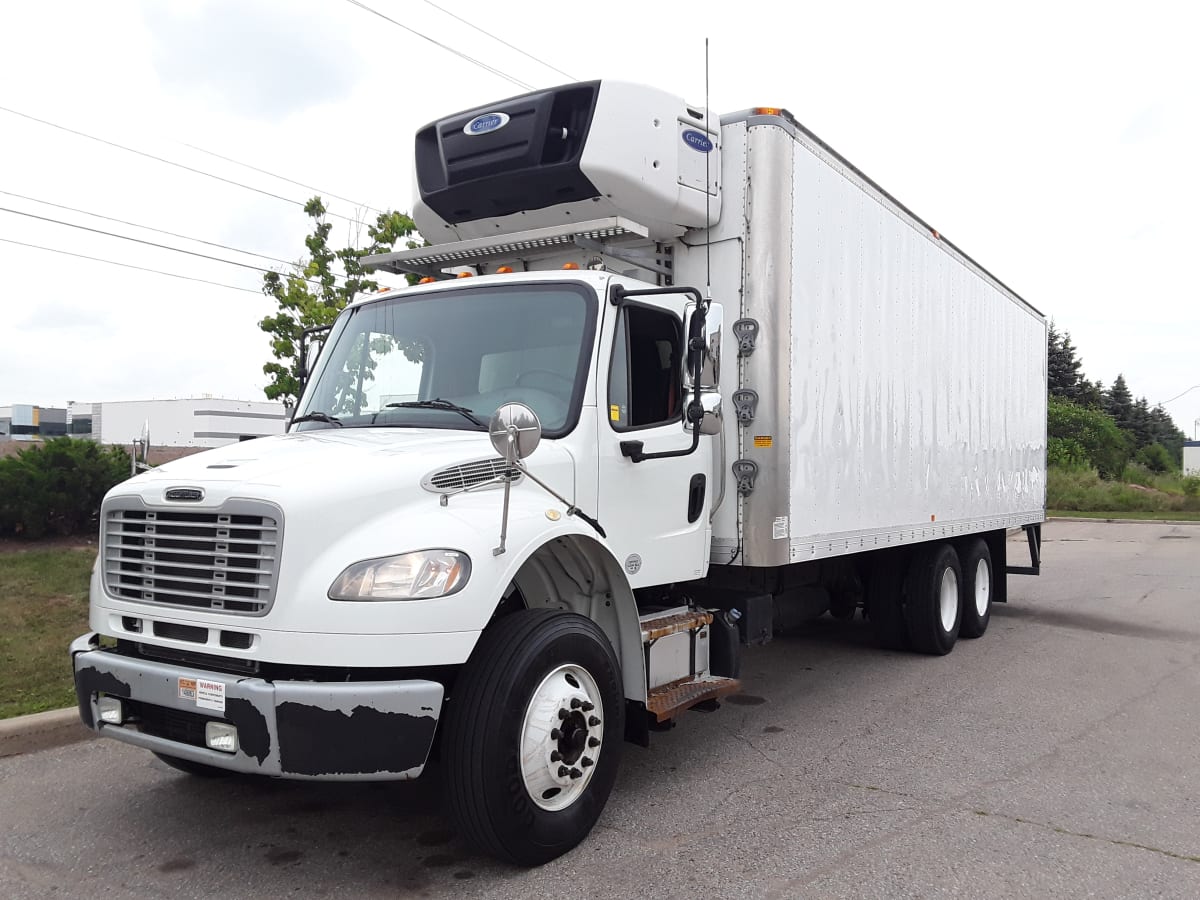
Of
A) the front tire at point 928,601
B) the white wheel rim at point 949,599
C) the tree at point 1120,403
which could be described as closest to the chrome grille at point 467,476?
the front tire at point 928,601

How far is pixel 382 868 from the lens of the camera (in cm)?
416

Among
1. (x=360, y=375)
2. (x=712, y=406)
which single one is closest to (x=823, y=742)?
(x=712, y=406)

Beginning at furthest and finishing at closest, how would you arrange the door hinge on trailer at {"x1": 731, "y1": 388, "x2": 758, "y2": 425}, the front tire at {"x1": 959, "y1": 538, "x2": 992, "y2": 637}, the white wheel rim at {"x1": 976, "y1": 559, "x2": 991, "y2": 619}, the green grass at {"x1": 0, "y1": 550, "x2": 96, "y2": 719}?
the white wheel rim at {"x1": 976, "y1": 559, "x2": 991, "y2": 619} < the front tire at {"x1": 959, "y1": 538, "x2": 992, "y2": 637} < the green grass at {"x1": 0, "y1": 550, "x2": 96, "y2": 719} < the door hinge on trailer at {"x1": 731, "y1": 388, "x2": 758, "y2": 425}

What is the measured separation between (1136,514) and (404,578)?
3406 centimetres

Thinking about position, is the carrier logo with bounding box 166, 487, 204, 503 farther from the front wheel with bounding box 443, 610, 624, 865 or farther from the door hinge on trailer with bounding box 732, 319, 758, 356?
the door hinge on trailer with bounding box 732, 319, 758, 356

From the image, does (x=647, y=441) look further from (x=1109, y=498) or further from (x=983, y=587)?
(x=1109, y=498)

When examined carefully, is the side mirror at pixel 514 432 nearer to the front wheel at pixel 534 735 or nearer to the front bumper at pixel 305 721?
the front wheel at pixel 534 735

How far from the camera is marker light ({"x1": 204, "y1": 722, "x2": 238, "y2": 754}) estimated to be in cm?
369

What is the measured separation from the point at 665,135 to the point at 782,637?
5.89m

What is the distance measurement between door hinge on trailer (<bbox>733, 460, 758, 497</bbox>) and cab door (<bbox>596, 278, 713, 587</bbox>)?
42 centimetres

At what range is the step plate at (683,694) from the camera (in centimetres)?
500

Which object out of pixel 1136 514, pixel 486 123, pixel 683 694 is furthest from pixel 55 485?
pixel 1136 514

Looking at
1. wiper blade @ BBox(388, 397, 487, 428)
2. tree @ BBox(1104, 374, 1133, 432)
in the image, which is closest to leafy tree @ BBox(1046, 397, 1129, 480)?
tree @ BBox(1104, 374, 1133, 432)

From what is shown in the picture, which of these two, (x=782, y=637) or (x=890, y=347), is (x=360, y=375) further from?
(x=782, y=637)
